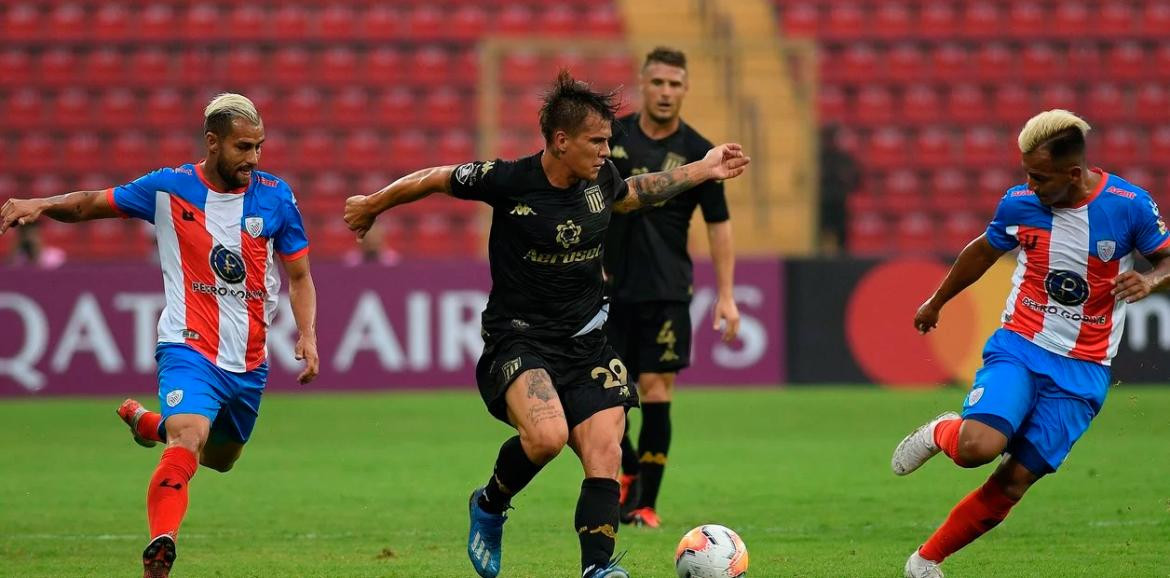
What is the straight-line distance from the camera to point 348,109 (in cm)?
2148

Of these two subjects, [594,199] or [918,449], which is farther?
[918,449]

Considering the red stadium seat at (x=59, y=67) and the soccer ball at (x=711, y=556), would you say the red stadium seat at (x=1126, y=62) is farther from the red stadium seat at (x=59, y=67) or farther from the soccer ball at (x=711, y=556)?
the soccer ball at (x=711, y=556)

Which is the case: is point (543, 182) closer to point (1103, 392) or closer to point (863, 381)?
point (1103, 392)

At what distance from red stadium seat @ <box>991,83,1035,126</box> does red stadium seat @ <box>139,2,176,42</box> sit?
10.5 metres

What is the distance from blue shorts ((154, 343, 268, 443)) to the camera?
6.38 meters

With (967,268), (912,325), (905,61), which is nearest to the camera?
(967,268)

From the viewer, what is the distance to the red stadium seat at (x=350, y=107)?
70.4 feet

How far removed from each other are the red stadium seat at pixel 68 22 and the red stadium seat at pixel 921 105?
11094mm

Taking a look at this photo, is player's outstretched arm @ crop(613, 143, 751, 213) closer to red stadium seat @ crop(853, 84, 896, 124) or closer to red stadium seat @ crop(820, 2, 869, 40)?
red stadium seat @ crop(853, 84, 896, 124)

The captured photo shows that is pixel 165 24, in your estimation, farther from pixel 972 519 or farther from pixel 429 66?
pixel 972 519

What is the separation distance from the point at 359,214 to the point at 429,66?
50.8 ft

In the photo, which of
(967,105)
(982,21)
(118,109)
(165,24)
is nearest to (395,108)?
(165,24)

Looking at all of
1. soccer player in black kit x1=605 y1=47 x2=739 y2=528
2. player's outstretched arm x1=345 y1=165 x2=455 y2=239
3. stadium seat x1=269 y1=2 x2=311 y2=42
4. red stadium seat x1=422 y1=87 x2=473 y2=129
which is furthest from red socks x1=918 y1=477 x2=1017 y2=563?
stadium seat x1=269 y1=2 x2=311 y2=42

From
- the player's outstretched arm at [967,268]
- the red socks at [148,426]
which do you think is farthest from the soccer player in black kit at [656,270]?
the red socks at [148,426]
